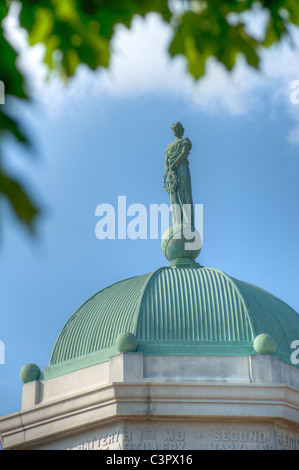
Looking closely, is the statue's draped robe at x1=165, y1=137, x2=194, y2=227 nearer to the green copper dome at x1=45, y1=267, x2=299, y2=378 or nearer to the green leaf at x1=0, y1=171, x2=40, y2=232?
the green copper dome at x1=45, y1=267, x2=299, y2=378

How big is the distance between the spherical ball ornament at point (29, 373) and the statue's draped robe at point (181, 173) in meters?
6.07

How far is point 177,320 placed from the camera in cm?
2206

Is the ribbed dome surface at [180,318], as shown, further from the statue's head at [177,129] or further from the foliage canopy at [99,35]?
the foliage canopy at [99,35]

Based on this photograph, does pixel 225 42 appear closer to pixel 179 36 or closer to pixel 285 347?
pixel 179 36

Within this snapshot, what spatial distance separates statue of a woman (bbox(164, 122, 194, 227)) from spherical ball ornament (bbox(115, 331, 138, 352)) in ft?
18.1

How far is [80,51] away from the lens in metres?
3.82

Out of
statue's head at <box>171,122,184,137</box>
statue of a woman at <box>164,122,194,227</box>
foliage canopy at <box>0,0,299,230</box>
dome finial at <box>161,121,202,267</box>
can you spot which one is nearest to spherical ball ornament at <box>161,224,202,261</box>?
dome finial at <box>161,121,202,267</box>

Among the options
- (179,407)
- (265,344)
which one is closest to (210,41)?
(179,407)

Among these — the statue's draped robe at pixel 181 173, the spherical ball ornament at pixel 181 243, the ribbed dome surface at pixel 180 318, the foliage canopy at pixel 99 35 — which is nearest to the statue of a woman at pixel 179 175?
the statue's draped robe at pixel 181 173

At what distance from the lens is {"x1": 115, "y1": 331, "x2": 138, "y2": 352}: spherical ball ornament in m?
20.9

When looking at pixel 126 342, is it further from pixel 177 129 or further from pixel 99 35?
pixel 99 35

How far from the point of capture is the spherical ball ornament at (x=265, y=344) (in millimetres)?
21094

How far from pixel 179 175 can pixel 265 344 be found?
6.91 metres

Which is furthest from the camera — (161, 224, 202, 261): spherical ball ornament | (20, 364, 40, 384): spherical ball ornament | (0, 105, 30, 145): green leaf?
(161, 224, 202, 261): spherical ball ornament
